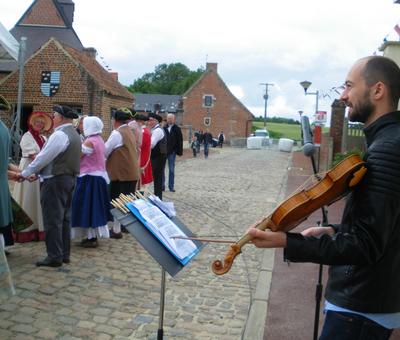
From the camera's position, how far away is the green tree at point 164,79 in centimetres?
11762

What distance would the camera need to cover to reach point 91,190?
7672 mm

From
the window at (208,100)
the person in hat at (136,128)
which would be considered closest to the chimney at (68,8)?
the window at (208,100)

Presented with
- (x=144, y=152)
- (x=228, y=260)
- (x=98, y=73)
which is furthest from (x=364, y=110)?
(x=98, y=73)

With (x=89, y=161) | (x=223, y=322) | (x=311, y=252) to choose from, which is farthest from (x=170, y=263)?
(x=89, y=161)

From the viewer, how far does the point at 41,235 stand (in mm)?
7855

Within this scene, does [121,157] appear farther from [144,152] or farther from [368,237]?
[368,237]

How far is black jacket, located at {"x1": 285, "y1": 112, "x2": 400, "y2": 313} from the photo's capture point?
2.13 metres

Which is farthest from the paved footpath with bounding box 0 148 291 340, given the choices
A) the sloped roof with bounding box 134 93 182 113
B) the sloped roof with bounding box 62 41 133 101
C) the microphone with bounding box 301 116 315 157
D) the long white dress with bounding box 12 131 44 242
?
the sloped roof with bounding box 134 93 182 113

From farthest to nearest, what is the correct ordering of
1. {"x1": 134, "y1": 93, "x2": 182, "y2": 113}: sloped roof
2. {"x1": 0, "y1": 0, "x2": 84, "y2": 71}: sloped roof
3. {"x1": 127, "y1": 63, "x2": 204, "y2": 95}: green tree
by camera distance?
{"x1": 127, "y1": 63, "x2": 204, "y2": 95}: green tree → {"x1": 134, "y1": 93, "x2": 182, "y2": 113}: sloped roof → {"x1": 0, "y1": 0, "x2": 84, "y2": 71}: sloped roof

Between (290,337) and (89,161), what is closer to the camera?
(290,337)

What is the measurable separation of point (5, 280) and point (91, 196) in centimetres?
326

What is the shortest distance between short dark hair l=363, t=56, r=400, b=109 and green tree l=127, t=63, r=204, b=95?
114000mm

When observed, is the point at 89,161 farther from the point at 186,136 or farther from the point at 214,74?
the point at 214,74

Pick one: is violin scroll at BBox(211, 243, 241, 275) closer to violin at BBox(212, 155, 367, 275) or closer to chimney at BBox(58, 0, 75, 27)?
violin at BBox(212, 155, 367, 275)
